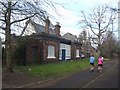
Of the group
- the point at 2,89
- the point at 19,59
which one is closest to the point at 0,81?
the point at 2,89

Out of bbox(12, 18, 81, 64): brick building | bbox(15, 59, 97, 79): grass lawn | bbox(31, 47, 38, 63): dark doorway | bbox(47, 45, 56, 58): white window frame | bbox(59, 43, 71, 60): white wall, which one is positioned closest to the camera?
bbox(15, 59, 97, 79): grass lawn

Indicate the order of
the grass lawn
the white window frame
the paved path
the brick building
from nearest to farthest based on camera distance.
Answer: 1. the paved path
2. the grass lawn
3. the brick building
4. the white window frame

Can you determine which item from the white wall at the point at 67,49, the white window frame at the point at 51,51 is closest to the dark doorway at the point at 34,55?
the white window frame at the point at 51,51

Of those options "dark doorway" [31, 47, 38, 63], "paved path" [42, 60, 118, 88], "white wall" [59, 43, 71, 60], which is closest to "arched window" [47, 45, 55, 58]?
"dark doorway" [31, 47, 38, 63]

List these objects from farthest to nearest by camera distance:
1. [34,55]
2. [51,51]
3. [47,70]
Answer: [51,51] → [34,55] → [47,70]

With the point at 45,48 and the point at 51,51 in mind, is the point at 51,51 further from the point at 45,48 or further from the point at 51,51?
the point at 45,48

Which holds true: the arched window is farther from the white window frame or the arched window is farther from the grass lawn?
the grass lawn

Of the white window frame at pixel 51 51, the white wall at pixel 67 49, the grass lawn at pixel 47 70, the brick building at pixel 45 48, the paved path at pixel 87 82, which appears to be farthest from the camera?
the white wall at pixel 67 49

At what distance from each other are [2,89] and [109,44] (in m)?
88.4

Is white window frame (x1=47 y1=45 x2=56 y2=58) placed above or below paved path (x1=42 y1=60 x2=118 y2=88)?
above

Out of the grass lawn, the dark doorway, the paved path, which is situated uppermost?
the dark doorway

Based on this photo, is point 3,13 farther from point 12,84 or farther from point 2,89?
point 2,89

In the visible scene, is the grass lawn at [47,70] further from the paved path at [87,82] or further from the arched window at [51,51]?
the arched window at [51,51]

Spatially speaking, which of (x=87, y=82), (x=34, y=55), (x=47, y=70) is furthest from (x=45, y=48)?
(x=87, y=82)
